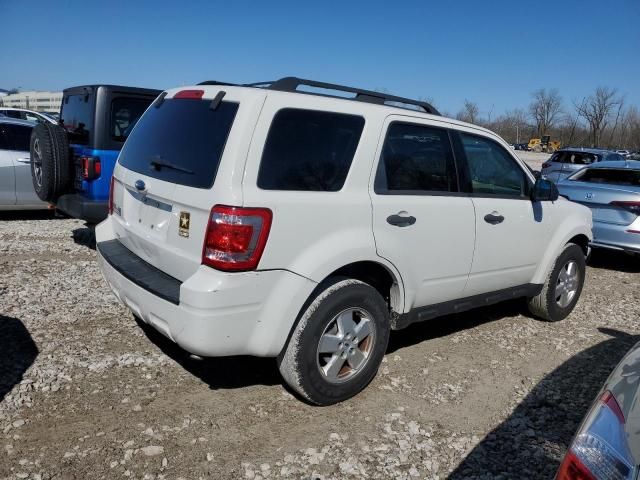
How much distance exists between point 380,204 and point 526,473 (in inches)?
67.3

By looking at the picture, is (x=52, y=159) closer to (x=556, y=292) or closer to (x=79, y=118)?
(x=79, y=118)

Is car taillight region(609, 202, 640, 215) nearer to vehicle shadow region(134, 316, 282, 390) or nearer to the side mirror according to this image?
the side mirror

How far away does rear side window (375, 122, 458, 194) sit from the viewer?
344 centimetres

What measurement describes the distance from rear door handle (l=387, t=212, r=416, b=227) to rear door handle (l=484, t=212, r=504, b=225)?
86 centimetres

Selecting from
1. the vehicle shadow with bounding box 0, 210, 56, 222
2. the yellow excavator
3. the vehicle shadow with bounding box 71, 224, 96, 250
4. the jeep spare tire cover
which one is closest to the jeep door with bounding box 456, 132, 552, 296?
the jeep spare tire cover

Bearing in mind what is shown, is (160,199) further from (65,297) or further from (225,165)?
(65,297)

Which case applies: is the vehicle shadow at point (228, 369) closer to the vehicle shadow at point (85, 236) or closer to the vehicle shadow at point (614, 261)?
the vehicle shadow at point (85, 236)

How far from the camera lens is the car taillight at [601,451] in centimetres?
146

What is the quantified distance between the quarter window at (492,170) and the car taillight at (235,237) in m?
1.96

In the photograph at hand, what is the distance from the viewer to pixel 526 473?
2.85 meters

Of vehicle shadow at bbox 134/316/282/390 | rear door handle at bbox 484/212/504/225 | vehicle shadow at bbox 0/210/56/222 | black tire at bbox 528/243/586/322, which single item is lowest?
vehicle shadow at bbox 0/210/56/222

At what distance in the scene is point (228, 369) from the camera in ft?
12.5

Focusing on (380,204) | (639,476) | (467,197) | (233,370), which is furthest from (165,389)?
(639,476)

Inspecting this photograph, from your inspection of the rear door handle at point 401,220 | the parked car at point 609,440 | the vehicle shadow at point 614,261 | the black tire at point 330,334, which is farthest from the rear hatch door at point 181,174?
the vehicle shadow at point 614,261
